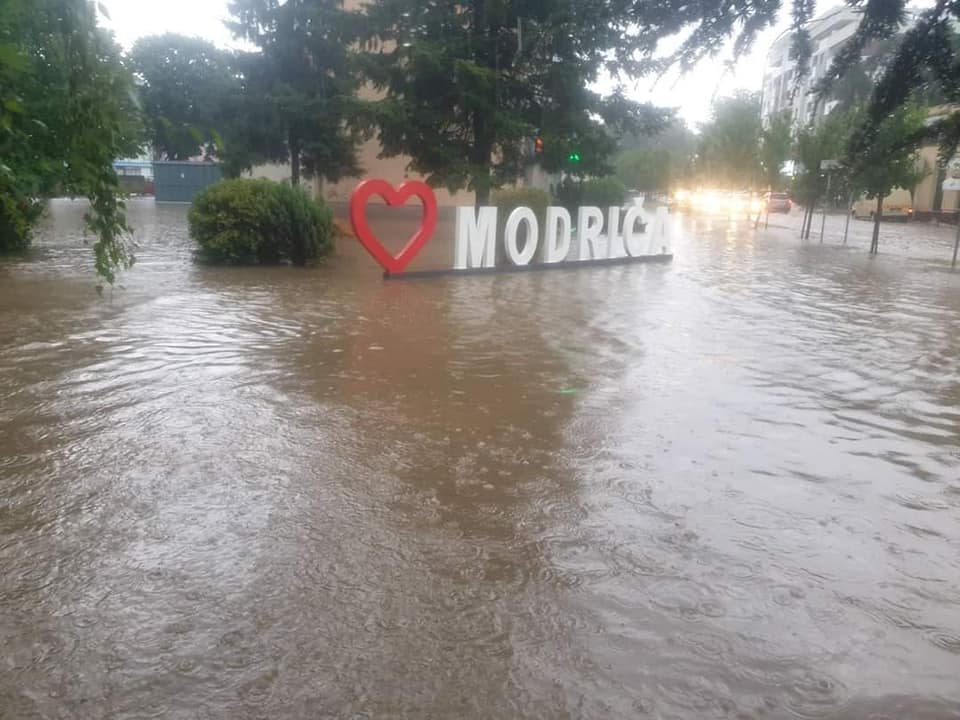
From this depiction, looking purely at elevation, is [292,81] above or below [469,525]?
above

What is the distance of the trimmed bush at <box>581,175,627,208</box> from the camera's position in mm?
29031

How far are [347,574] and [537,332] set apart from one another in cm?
653

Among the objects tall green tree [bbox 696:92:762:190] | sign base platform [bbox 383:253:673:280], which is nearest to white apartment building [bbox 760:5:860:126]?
sign base platform [bbox 383:253:673:280]

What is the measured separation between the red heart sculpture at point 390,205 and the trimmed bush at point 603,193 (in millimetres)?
14445

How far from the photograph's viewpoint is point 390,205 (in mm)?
14203

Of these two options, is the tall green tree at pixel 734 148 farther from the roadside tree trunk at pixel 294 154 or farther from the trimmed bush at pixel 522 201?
the roadside tree trunk at pixel 294 154

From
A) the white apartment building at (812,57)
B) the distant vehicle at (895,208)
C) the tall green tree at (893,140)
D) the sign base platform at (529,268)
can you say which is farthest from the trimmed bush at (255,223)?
the distant vehicle at (895,208)

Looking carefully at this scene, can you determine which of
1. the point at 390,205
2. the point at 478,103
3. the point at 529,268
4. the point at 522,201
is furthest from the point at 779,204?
the point at 390,205

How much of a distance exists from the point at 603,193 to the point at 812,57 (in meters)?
27.7

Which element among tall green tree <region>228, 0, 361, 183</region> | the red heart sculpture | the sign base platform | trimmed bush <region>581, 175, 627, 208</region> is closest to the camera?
the red heart sculpture

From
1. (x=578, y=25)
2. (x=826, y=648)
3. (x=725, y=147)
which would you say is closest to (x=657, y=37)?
(x=578, y=25)

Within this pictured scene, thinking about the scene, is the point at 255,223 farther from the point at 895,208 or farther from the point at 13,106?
the point at 895,208

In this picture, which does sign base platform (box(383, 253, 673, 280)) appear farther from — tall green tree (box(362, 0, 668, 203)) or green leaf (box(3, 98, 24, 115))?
green leaf (box(3, 98, 24, 115))

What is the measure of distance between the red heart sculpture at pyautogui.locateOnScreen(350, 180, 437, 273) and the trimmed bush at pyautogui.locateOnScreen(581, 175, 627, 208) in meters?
14.4
